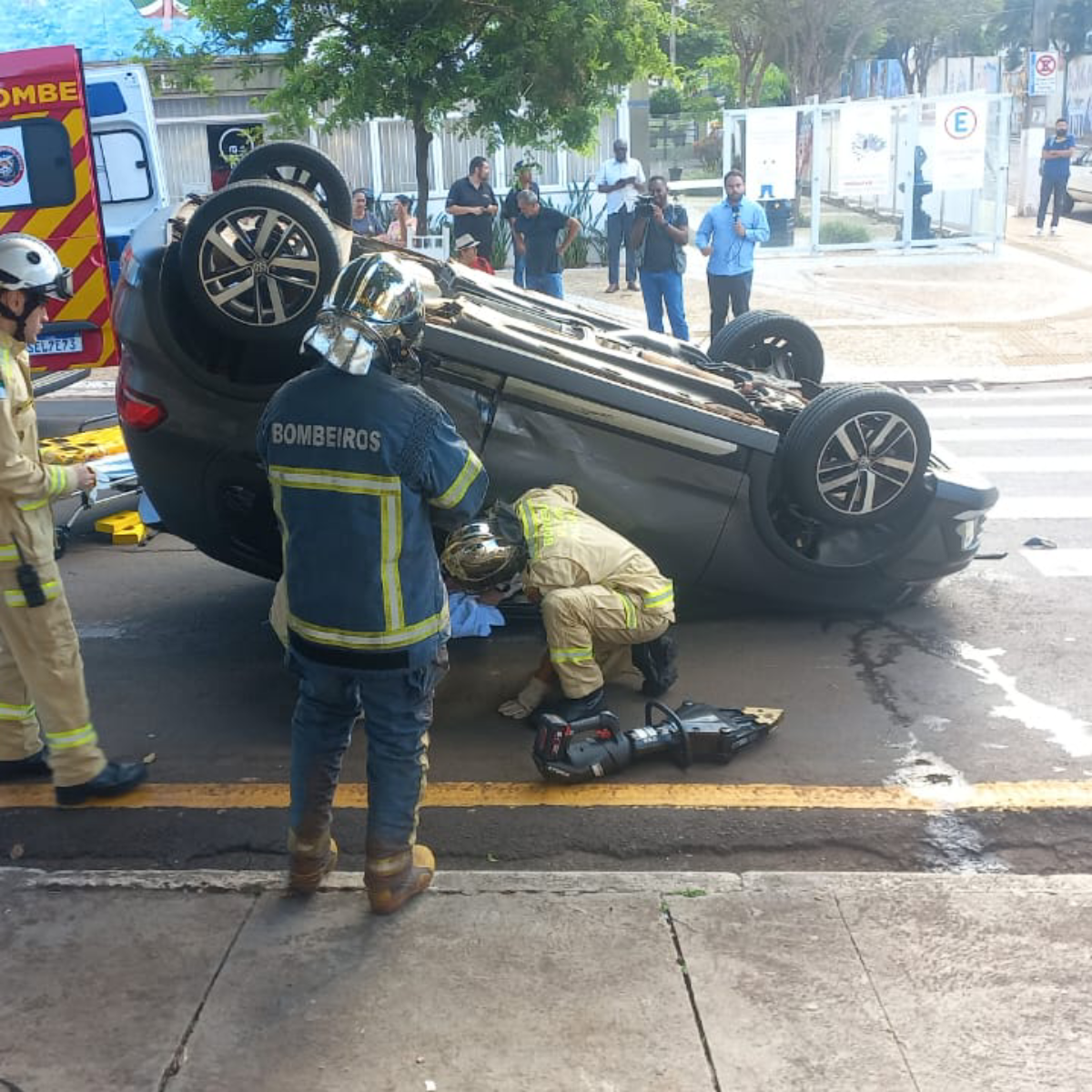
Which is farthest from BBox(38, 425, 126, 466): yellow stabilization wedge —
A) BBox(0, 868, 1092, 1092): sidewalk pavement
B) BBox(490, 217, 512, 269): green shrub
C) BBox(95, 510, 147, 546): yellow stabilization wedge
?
BBox(490, 217, 512, 269): green shrub

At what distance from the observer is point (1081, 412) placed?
10969 mm

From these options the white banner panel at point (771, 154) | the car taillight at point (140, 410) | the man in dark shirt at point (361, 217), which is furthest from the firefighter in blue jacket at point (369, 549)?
the white banner panel at point (771, 154)

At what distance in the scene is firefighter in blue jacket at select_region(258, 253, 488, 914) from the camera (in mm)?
3494

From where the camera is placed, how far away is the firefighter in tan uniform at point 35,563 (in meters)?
4.23

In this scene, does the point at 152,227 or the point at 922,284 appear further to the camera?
the point at 922,284

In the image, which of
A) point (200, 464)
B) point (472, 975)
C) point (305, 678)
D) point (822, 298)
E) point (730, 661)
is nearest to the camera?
point (472, 975)

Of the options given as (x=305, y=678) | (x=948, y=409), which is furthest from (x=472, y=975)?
(x=948, y=409)

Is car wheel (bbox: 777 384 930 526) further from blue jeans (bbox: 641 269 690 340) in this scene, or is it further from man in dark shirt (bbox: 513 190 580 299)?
man in dark shirt (bbox: 513 190 580 299)

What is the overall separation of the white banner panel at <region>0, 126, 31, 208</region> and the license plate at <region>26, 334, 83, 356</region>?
97 cm

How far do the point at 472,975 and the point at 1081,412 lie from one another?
905 centimetres

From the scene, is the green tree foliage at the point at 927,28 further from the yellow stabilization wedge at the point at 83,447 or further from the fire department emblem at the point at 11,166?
the yellow stabilization wedge at the point at 83,447

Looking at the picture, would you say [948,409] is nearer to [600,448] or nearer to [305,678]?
[600,448]

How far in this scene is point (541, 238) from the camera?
13.8 metres

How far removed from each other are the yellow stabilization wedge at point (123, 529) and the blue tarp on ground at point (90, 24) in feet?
36.9
